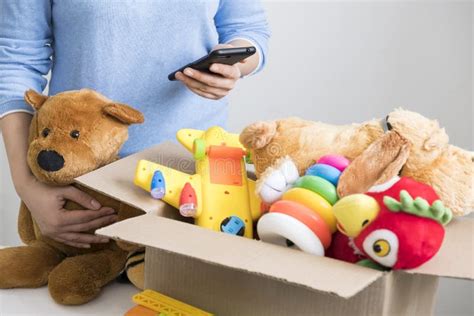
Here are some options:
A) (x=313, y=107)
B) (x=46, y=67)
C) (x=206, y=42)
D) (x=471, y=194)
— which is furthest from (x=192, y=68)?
(x=313, y=107)

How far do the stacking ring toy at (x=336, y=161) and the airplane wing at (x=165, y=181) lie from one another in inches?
5.8

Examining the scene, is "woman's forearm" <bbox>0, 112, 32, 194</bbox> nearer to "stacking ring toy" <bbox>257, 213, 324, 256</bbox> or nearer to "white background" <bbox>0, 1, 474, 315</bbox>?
"stacking ring toy" <bbox>257, 213, 324, 256</bbox>

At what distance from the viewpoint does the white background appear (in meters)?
1.36

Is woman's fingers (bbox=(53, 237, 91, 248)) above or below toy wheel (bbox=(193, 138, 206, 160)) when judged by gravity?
below

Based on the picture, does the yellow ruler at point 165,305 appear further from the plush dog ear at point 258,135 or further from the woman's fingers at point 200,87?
the woman's fingers at point 200,87

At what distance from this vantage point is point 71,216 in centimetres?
77

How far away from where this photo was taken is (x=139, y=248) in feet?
2.39

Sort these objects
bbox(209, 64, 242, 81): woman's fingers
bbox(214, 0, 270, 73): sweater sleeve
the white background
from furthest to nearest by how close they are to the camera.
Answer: the white background
bbox(214, 0, 270, 73): sweater sleeve
bbox(209, 64, 242, 81): woman's fingers

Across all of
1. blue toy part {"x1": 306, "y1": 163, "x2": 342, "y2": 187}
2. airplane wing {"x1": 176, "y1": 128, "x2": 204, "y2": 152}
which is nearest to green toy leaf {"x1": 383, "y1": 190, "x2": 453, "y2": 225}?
blue toy part {"x1": 306, "y1": 163, "x2": 342, "y2": 187}

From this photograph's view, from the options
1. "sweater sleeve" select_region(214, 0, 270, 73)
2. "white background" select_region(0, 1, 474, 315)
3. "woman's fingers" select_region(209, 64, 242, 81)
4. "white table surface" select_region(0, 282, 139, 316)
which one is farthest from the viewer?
"white background" select_region(0, 1, 474, 315)

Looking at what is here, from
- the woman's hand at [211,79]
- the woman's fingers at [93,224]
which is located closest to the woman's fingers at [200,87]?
the woman's hand at [211,79]

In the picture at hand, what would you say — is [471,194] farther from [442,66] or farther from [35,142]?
[442,66]

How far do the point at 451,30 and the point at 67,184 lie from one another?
36.8 inches

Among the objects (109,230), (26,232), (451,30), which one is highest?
(451,30)
